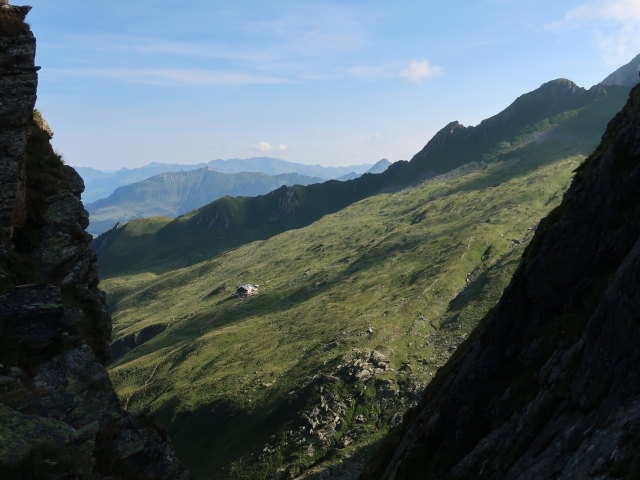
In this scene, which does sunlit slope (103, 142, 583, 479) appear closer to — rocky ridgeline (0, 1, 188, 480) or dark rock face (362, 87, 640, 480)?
dark rock face (362, 87, 640, 480)

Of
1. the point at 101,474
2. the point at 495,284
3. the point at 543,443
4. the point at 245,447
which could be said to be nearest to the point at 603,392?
the point at 543,443

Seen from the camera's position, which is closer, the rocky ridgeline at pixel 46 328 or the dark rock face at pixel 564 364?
the rocky ridgeline at pixel 46 328

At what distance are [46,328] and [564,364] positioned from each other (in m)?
29.0

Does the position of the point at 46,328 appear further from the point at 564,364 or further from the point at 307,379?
the point at 307,379

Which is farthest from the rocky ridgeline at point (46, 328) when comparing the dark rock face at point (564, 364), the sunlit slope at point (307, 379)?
the sunlit slope at point (307, 379)

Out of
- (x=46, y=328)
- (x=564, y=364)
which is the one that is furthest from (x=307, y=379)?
(x=46, y=328)

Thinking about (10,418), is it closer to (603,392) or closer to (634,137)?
(603,392)

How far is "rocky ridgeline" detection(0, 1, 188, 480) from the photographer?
1853cm

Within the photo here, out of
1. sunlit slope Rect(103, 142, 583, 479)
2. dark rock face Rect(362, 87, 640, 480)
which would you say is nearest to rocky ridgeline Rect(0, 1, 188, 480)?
dark rock face Rect(362, 87, 640, 480)

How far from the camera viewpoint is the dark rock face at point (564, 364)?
18859 mm

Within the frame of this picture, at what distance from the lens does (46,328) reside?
23875 millimetres

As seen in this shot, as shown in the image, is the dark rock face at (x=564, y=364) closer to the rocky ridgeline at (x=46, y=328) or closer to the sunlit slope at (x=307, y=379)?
the rocky ridgeline at (x=46, y=328)

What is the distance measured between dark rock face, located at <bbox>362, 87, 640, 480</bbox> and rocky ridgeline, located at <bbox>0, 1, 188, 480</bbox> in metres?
19.3

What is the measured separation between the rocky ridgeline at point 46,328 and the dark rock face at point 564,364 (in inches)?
761
